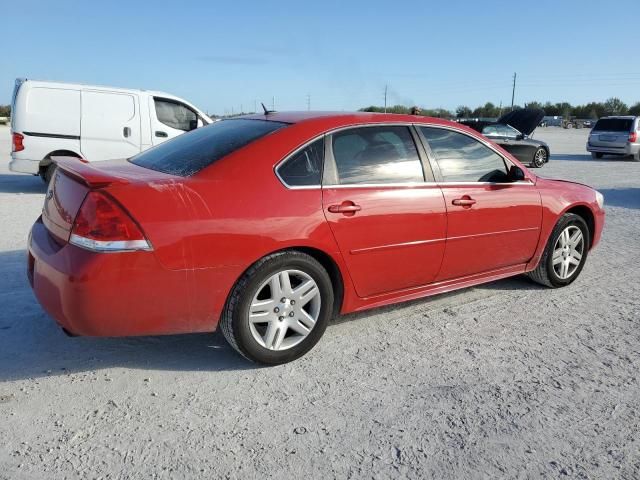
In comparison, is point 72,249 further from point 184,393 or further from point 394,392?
point 394,392

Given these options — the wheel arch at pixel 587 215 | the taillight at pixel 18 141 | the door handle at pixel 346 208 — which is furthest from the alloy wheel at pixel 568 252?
the taillight at pixel 18 141

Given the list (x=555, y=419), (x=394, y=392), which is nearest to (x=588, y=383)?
(x=555, y=419)

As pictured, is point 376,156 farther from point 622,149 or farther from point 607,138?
point 607,138

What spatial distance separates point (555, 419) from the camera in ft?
9.06

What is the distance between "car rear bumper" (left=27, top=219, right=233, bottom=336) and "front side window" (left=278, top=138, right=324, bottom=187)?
697mm

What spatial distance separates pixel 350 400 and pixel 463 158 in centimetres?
209

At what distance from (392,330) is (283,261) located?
3.64 feet

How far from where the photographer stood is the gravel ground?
2391mm

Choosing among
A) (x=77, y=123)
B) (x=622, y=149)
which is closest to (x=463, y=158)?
(x=77, y=123)

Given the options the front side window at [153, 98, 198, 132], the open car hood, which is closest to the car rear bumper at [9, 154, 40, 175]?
the front side window at [153, 98, 198, 132]

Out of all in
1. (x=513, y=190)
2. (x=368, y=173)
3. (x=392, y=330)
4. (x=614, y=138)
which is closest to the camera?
(x=368, y=173)

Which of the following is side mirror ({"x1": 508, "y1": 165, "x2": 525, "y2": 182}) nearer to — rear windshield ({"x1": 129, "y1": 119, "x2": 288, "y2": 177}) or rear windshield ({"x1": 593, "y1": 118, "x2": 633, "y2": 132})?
rear windshield ({"x1": 129, "y1": 119, "x2": 288, "y2": 177})

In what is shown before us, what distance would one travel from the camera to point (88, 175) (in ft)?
9.66

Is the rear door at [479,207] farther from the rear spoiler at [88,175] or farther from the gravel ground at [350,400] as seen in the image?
the rear spoiler at [88,175]
